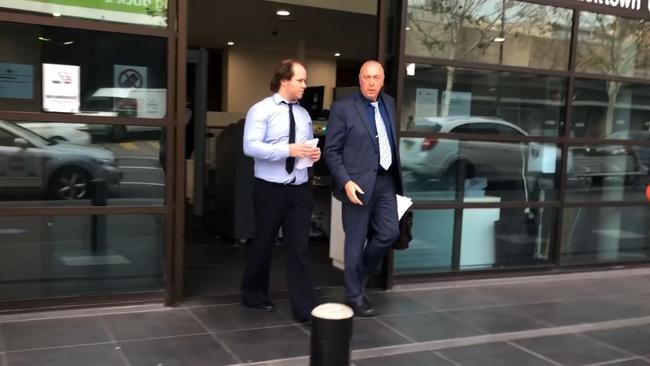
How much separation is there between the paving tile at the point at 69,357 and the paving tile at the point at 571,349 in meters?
2.67

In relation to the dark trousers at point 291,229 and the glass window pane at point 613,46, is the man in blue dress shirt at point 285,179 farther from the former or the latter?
the glass window pane at point 613,46

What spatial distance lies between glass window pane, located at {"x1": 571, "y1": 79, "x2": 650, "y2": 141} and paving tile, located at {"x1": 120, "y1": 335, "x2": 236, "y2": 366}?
4.24m

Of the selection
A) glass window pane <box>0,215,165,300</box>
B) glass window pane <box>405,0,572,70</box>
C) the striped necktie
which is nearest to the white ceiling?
glass window pane <box>405,0,572,70</box>

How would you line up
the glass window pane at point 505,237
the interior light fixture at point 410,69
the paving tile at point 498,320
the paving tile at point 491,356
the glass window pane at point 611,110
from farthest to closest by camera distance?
the glass window pane at point 611,110, the glass window pane at point 505,237, the interior light fixture at point 410,69, the paving tile at point 498,320, the paving tile at point 491,356

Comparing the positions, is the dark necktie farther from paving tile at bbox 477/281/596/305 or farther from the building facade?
paving tile at bbox 477/281/596/305

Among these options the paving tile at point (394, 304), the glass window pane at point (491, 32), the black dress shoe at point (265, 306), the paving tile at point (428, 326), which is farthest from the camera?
the glass window pane at point (491, 32)

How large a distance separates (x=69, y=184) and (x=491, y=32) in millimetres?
3856

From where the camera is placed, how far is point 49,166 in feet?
14.3

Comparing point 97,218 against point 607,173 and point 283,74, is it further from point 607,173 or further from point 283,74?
point 607,173

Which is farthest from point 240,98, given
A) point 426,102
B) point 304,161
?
point 304,161

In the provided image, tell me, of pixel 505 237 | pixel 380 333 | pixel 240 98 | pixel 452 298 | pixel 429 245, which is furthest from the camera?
pixel 240 98

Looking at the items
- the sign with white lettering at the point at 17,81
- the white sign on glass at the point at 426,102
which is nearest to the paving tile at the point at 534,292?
the white sign on glass at the point at 426,102

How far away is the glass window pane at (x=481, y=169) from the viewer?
5.56m

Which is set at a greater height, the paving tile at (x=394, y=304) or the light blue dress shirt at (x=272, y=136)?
the light blue dress shirt at (x=272, y=136)
